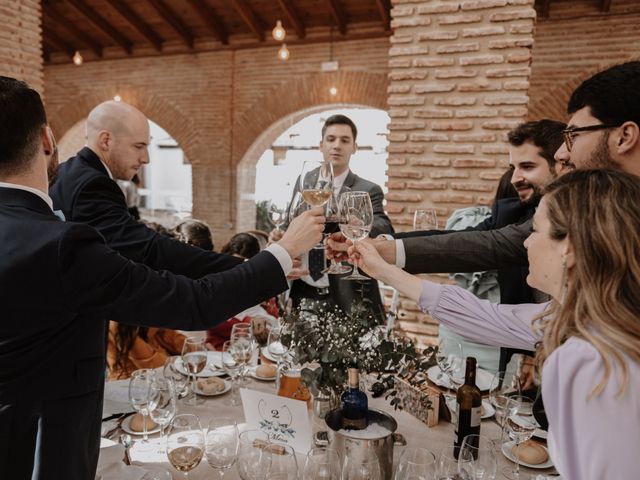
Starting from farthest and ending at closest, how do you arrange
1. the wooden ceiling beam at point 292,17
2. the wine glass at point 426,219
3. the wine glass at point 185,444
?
the wooden ceiling beam at point 292,17
the wine glass at point 426,219
the wine glass at point 185,444

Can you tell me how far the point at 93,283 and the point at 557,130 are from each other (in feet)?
7.46

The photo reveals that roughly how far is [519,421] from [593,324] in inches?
24.5

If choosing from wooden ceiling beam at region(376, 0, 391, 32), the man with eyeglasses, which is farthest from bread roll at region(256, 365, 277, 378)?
wooden ceiling beam at region(376, 0, 391, 32)

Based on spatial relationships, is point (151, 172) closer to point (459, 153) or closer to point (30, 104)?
point (459, 153)

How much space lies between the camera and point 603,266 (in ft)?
3.27

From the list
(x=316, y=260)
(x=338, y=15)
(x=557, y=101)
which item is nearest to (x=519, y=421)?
(x=316, y=260)

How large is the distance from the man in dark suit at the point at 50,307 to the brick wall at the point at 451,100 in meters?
2.71

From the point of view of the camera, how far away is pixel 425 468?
3.53ft

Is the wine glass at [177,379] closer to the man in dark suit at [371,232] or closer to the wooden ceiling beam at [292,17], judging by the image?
the man in dark suit at [371,232]

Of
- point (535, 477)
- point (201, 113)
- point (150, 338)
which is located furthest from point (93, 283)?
point (201, 113)

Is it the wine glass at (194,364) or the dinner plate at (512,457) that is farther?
the wine glass at (194,364)

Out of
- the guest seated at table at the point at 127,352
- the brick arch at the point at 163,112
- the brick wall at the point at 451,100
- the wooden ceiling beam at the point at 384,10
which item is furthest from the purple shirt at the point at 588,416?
the brick arch at the point at 163,112

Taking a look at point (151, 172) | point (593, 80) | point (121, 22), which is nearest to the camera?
point (593, 80)

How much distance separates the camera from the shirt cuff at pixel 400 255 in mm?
2168
